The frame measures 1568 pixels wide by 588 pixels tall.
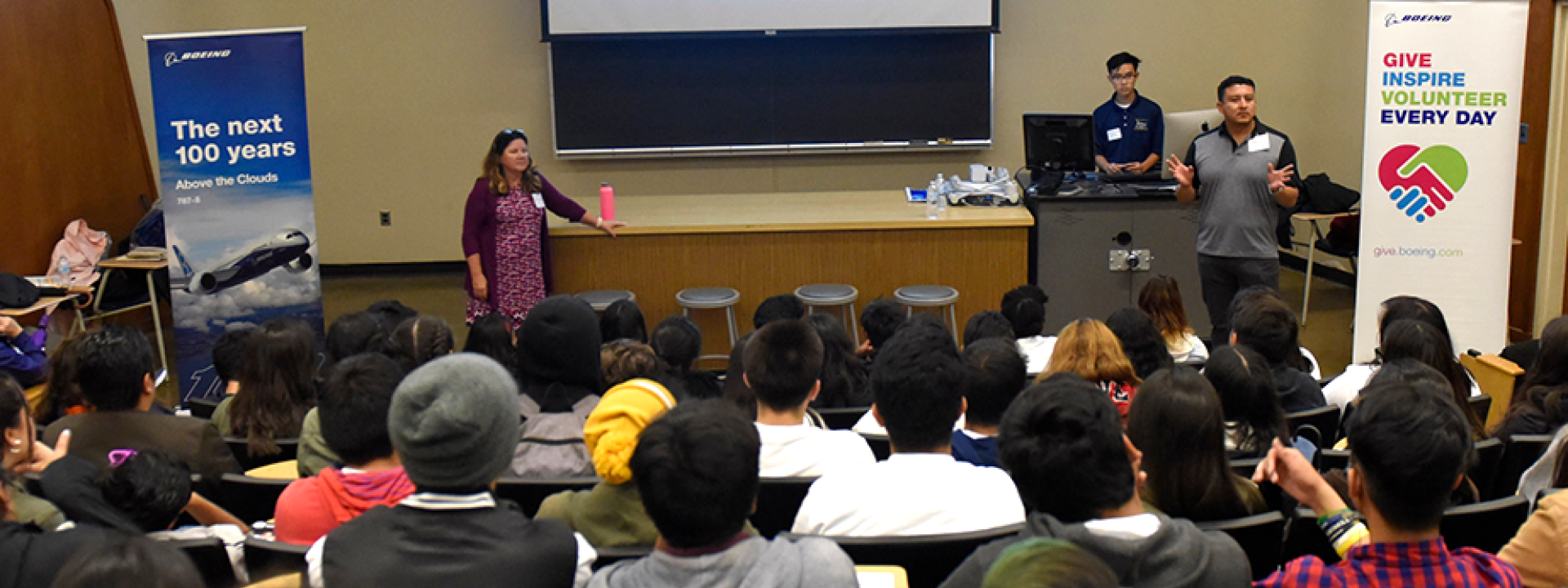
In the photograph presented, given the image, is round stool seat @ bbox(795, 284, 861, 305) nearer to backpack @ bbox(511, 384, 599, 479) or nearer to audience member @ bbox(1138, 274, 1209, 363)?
audience member @ bbox(1138, 274, 1209, 363)

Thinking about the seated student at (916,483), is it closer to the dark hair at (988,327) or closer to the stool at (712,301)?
the dark hair at (988,327)

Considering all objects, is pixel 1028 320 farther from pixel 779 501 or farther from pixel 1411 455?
pixel 1411 455

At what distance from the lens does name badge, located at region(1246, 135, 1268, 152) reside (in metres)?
4.84

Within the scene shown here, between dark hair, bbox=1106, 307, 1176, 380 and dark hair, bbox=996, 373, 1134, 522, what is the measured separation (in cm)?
171

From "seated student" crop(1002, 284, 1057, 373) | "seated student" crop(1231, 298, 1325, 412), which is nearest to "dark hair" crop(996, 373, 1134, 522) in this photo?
"seated student" crop(1231, 298, 1325, 412)

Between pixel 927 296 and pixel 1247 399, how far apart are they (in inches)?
109

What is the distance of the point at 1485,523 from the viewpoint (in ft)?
6.82

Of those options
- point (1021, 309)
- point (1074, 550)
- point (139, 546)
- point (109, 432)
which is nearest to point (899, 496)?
point (1074, 550)

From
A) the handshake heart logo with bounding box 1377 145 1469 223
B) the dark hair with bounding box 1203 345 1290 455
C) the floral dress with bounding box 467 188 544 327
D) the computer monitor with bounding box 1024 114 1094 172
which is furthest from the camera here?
the computer monitor with bounding box 1024 114 1094 172

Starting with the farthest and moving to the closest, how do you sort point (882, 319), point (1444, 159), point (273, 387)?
point (1444, 159) → point (882, 319) → point (273, 387)

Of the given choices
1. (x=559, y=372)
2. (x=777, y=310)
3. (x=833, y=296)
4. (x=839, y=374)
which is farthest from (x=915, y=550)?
(x=833, y=296)

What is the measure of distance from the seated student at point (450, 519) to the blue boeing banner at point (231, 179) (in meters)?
3.47

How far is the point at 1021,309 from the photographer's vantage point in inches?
158

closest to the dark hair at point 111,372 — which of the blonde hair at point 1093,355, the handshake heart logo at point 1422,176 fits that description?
the blonde hair at point 1093,355
